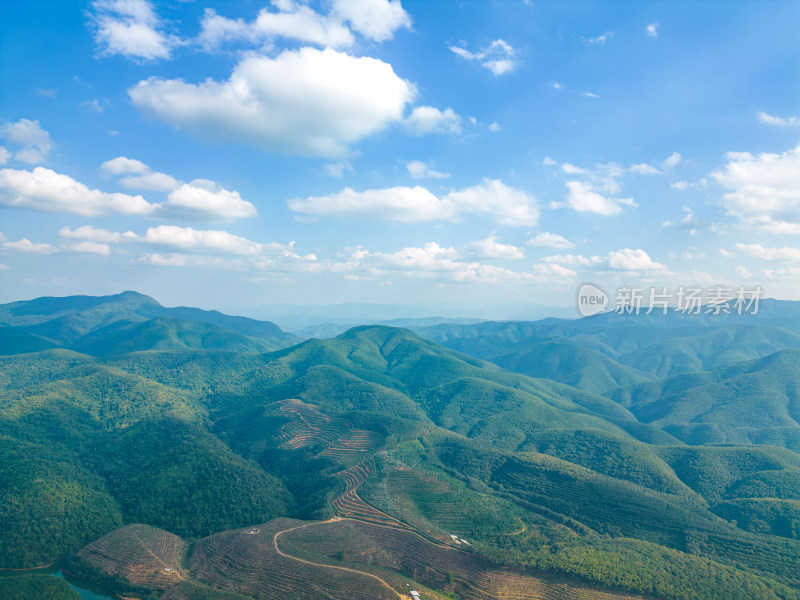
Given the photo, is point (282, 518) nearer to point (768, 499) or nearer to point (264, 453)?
point (264, 453)

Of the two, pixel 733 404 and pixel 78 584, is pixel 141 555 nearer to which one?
pixel 78 584

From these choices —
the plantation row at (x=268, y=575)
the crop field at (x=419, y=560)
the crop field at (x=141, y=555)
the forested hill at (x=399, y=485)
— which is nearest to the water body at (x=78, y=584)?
the forested hill at (x=399, y=485)

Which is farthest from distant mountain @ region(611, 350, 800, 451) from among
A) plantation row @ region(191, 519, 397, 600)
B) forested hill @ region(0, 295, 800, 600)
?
plantation row @ region(191, 519, 397, 600)

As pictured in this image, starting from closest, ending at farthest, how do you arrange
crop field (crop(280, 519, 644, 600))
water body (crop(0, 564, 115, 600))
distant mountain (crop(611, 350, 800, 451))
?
crop field (crop(280, 519, 644, 600)) < water body (crop(0, 564, 115, 600)) < distant mountain (crop(611, 350, 800, 451))

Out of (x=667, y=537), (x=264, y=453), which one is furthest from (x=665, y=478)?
(x=264, y=453)

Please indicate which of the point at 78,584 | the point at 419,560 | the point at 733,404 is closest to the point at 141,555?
the point at 78,584

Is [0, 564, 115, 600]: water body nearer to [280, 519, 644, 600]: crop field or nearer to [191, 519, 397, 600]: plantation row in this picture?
[191, 519, 397, 600]: plantation row
